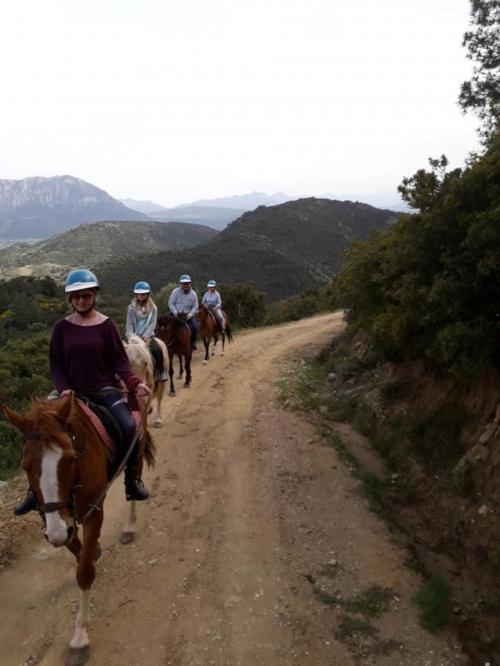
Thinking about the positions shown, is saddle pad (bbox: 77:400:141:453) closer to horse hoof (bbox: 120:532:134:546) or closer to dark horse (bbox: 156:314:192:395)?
horse hoof (bbox: 120:532:134:546)

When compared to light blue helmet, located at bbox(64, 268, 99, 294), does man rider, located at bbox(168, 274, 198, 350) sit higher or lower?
lower

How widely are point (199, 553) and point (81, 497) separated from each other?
6.81ft

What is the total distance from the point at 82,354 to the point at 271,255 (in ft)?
235

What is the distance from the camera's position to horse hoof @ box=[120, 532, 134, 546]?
18.1 feet

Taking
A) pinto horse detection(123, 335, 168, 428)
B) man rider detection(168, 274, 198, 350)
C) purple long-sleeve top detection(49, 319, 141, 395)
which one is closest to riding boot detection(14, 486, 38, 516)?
purple long-sleeve top detection(49, 319, 141, 395)

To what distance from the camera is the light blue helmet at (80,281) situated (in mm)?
4348

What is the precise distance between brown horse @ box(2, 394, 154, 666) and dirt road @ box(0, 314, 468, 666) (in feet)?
1.90

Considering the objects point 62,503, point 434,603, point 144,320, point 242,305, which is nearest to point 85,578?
point 62,503

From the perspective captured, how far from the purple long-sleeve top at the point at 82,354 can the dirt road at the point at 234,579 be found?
2126 mm

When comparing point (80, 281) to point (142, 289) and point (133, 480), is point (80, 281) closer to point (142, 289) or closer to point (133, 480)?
point (133, 480)

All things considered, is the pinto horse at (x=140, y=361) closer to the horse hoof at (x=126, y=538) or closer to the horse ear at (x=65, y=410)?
the horse hoof at (x=126, y=538)


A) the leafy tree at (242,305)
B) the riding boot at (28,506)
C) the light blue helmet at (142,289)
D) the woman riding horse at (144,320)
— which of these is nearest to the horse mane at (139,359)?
the woman riding horse at (144,320)

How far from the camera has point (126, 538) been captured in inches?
218

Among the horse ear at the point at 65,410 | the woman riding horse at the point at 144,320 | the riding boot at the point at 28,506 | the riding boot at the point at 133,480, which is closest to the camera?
the horse ear at the point at 65,410
